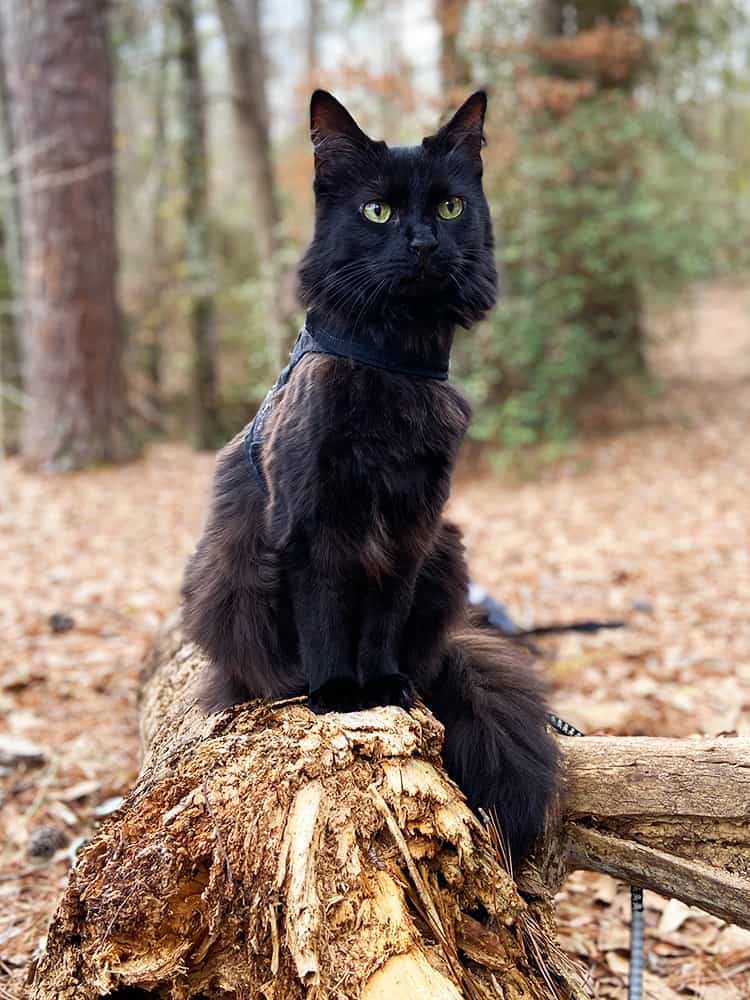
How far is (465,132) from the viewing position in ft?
7.32

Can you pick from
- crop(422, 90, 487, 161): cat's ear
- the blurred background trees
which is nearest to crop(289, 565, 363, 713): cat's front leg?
crop(422, 90, 487, 161): cat's ear

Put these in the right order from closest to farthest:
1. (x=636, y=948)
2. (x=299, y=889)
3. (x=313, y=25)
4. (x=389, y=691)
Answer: (x=299, y=889), (x=636, y=948), (x=389, y=691), (x=313, y=25)

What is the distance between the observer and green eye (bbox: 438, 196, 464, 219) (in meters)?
2.16

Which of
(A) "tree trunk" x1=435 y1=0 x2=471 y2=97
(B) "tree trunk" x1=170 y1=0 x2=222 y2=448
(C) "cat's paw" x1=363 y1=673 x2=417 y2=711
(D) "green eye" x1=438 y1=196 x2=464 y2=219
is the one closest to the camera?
(C) "cat's paw" x1=363 y1=673 x2=417 y2=711

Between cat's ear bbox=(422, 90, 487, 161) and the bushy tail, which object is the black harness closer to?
cat's ear bbox=(422, 90, 487, 161)

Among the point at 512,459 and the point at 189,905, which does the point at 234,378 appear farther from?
the point at 189,905

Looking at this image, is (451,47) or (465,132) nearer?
(465,132)

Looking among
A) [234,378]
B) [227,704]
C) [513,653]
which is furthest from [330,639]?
[234,378]

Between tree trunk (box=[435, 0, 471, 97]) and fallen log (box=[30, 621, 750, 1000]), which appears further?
tree trunk (box=[435, 0, 471, 97])

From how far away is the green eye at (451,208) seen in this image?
85.2 inches

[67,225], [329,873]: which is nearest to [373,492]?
[329,873]

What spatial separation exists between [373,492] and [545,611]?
3.23 metres

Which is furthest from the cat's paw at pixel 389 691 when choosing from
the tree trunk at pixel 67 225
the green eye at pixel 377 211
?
the tree trunk at pixel 67 225

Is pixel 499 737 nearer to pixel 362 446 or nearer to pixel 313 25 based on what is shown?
pixel 362 446
